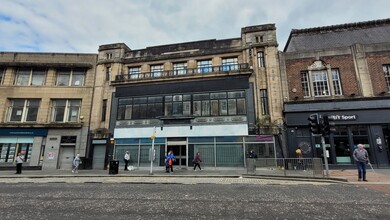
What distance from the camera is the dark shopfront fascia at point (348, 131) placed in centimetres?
1630

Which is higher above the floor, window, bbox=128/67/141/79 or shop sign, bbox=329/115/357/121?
window, bbox=128/67/141/79

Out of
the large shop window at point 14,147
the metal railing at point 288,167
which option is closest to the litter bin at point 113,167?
the metal railing at point 288,167

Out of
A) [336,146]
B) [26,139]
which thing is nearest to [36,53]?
[26,139]

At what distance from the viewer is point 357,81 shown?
17.7 meters

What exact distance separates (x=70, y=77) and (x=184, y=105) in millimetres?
13506

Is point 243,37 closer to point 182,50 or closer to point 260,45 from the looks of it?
point 260,45

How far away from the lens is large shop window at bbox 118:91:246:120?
64.4 feet

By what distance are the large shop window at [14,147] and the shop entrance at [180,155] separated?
14.3 m

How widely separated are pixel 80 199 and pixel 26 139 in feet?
62.8

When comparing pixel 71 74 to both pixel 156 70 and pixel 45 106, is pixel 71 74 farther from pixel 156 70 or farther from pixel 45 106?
pixel 156 70

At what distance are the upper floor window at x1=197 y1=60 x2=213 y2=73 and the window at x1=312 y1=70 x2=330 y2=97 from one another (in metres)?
9.47

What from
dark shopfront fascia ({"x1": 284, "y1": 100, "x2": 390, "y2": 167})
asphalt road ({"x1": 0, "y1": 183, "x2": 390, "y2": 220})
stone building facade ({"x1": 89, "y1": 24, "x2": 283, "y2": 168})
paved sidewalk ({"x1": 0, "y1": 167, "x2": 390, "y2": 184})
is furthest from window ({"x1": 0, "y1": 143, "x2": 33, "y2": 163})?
dark shopfront fascia ({"x1": 284, "y1": 100, "x2": 390, "y2": 167})

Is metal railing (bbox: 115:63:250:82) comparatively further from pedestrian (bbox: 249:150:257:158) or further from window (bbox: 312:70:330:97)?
pedestrian (bbox: 249:150:257:158)

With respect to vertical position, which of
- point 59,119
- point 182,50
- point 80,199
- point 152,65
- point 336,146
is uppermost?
point 182,50
